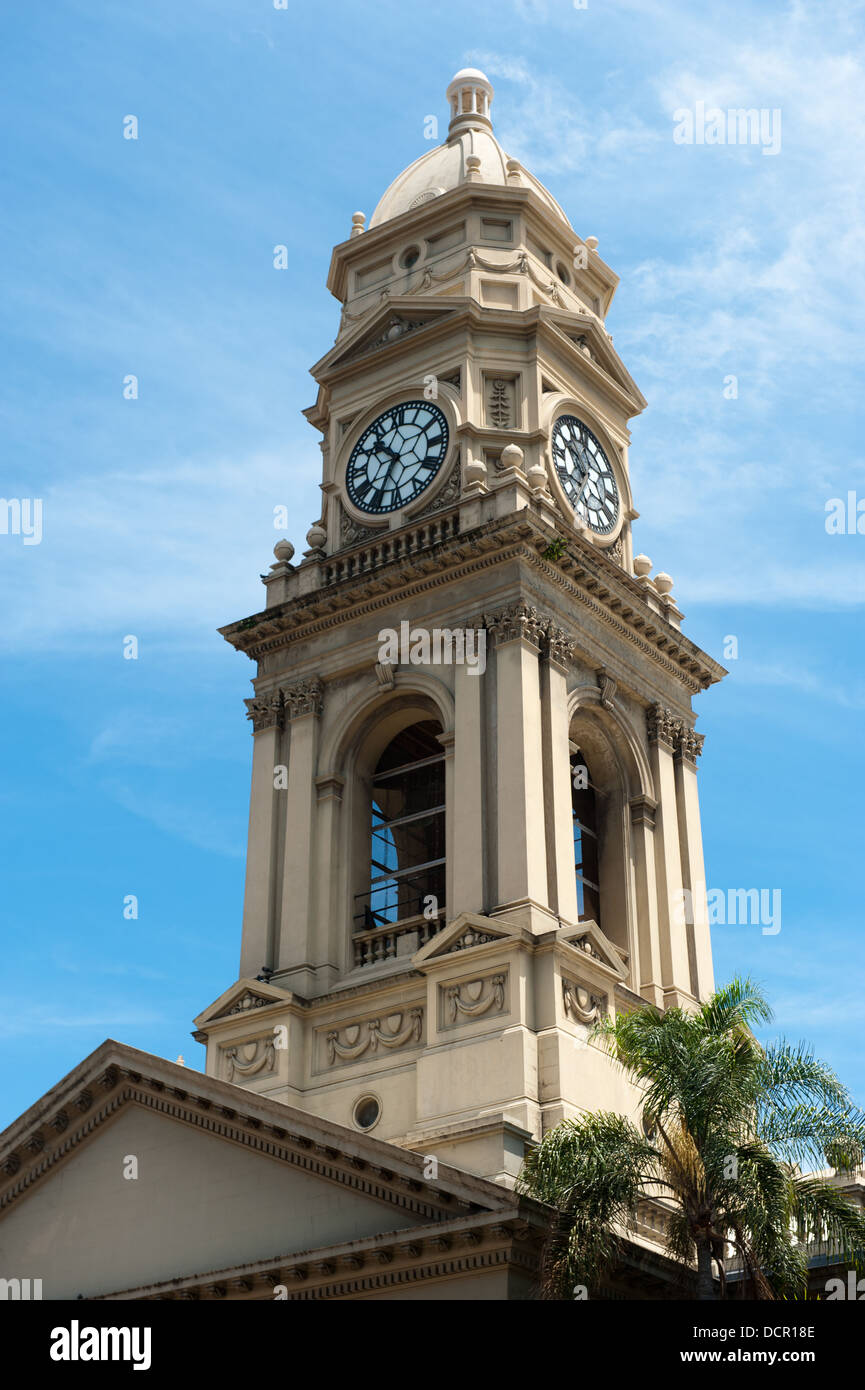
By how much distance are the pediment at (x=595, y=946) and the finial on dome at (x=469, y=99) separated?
2735 cm

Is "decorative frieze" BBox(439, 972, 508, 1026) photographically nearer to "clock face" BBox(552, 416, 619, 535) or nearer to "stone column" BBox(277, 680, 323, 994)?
"stone column" BBox(277, 680, 323, 994)

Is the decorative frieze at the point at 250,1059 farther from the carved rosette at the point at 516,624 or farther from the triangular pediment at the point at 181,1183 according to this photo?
the carved rosette at the point at 516,624

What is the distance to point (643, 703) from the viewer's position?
47.1 m

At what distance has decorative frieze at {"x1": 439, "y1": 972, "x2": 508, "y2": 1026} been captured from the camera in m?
38.2

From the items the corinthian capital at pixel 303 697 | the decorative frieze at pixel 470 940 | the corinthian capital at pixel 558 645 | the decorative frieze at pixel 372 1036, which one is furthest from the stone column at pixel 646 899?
the corinthian capital at pixel 303 697

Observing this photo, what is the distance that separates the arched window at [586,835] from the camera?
46031 millimetres

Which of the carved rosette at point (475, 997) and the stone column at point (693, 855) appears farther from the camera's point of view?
the stone column at point (693, 855)

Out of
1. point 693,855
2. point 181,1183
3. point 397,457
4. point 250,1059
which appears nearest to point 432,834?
point 693,855

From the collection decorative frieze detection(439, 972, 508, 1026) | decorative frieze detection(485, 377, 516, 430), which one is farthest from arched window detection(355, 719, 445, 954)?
decorative frieze detection(485, 377, 516, 430)

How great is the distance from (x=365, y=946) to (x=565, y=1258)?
1533cm

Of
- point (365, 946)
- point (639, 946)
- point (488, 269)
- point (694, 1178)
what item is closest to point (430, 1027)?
point (365, 946)

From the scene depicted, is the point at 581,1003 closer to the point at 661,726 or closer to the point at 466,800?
the point at 466,800

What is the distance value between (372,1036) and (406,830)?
7.01m
